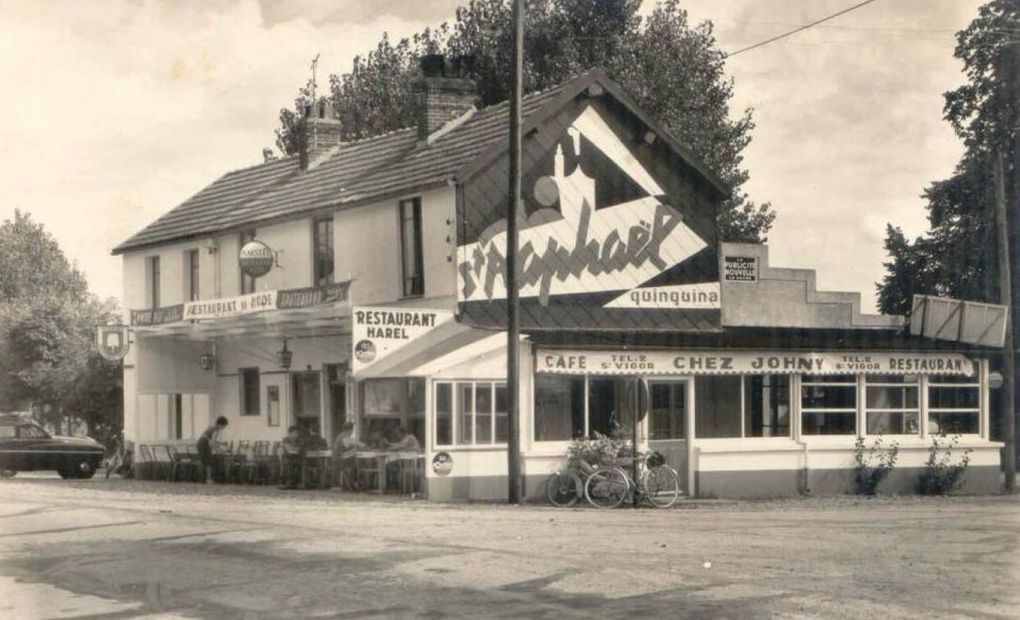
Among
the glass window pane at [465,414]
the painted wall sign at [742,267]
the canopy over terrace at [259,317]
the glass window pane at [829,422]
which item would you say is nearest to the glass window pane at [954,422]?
the glass window pane at [829,422]

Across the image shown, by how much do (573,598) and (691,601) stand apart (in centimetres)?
95

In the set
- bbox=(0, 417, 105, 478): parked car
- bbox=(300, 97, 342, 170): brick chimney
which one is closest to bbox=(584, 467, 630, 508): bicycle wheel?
bbox=(300, 97, 342, 170): brick chimney

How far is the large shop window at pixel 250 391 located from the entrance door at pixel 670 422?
10.4 metres

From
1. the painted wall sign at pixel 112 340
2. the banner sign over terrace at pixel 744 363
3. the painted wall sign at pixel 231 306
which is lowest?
the banner sign over terrace at pixel 744 363

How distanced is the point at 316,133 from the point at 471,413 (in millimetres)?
12798

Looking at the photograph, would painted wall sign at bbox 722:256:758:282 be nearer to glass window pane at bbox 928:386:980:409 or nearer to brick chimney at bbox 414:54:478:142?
glass window pane at bbox 928:386:980:409

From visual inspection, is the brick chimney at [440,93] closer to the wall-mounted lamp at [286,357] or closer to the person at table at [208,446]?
the wall-mounted lamp at [286,357]

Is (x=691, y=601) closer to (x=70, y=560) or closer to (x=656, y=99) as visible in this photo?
(x=70, y=560)

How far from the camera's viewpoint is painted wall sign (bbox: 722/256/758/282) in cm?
3222

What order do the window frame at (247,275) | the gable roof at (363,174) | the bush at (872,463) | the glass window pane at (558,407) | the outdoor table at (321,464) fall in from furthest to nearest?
the window frame at (247,275) → the bush at (872,463) → the gable roof at (363,174) → the outdoor table at (321,464) → the glass window pane at (558,407)

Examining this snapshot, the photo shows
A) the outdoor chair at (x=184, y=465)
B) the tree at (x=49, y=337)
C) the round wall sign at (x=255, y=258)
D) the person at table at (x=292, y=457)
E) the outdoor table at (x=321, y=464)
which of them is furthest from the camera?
the tree at (x=49, y=337)

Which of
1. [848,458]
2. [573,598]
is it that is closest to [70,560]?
[573,598]

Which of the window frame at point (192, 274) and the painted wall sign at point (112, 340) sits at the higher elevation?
the window frame at point (192, 274)

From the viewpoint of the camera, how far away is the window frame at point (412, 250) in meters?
28.2
